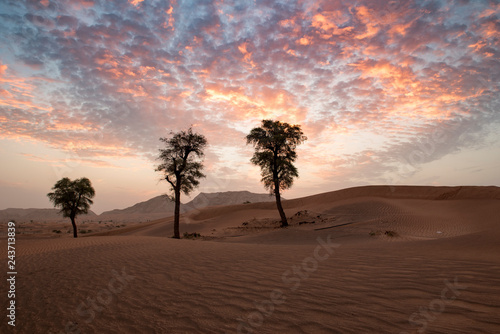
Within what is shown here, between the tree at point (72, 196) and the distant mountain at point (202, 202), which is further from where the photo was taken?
the distant mountain at point (202, 202)

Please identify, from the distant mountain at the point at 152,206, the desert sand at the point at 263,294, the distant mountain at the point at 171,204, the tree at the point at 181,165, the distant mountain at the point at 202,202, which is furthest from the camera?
the distant mountain at the point at 152,206

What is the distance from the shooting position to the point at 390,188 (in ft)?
120

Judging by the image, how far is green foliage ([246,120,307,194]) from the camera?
24234 millimetres

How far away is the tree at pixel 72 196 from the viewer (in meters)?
30.8

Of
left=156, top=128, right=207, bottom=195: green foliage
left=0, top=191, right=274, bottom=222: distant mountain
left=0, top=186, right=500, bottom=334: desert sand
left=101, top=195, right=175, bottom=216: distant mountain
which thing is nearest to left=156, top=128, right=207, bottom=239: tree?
left=156, top=128, right=207, bottom=195: green foliage

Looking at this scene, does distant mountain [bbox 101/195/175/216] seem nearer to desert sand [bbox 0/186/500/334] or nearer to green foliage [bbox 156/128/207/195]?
green foliage [bbox 156/128/207/195]

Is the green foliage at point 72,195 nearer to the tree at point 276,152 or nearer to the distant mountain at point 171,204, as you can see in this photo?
the tree at point 276,152

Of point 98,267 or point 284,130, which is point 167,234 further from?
point 98,267

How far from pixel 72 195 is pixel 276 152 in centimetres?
2609

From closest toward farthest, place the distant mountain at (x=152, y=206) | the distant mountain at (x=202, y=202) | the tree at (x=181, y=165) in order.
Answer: the tree at (x=181, y=165)
the distant mountain at (x=202, y=202)
the distant mountain at (x=152, y=206)

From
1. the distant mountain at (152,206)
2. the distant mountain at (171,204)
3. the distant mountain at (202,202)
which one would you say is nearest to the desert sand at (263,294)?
the distant mountain at (171,204)

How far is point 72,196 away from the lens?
31297mm

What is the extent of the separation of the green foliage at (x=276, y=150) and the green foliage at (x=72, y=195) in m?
22.7

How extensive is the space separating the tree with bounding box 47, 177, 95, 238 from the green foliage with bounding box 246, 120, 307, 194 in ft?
74.5
